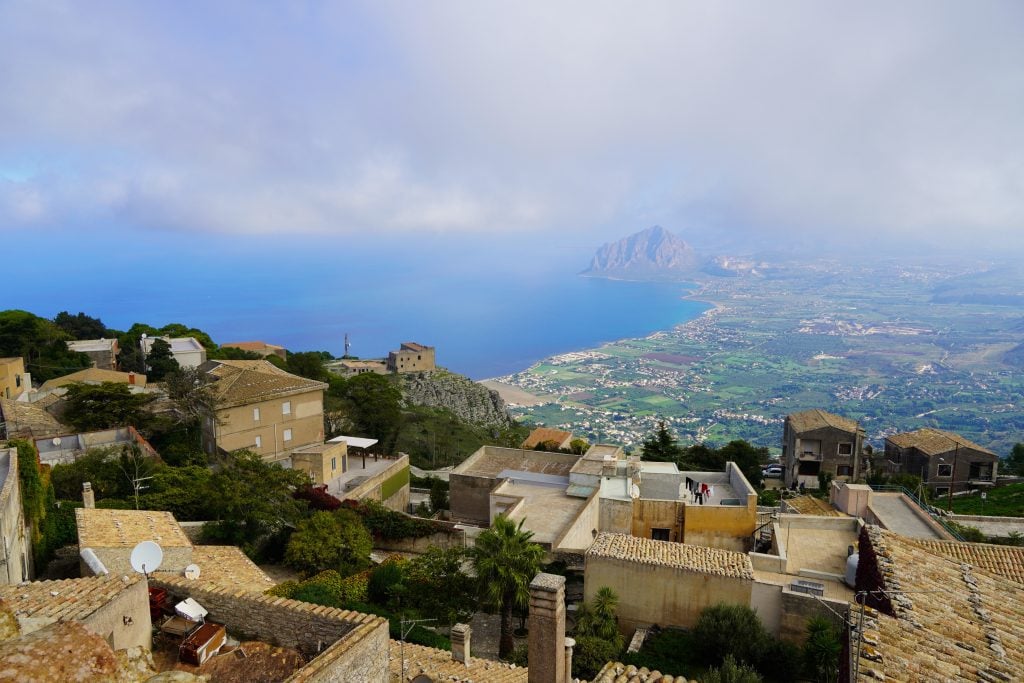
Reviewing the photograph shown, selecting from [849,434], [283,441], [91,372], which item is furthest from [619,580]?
[91,372]

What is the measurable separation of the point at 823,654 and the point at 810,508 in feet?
38.2

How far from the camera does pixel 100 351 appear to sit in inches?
1927

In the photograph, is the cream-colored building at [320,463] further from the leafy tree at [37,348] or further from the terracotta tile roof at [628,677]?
the leafy tree at [37,348]

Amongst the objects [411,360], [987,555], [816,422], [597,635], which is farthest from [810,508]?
[411,360]

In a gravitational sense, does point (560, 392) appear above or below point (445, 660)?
below

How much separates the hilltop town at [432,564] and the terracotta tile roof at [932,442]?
10.6 ft

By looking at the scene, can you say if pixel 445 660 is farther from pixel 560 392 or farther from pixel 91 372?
pixel 560 392

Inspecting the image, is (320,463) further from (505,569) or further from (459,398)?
(459,398)

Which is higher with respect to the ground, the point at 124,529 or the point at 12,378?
Result: the point at 12,378

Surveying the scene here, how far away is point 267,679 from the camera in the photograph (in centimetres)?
816

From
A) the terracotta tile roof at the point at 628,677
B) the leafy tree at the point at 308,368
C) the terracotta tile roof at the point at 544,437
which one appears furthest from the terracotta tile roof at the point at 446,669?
the leafy tree at the point at 308,368

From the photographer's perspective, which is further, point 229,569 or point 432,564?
point 432,564

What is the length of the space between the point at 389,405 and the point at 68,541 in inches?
A: 948

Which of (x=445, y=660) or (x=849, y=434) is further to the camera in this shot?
(x=849, y=434)
